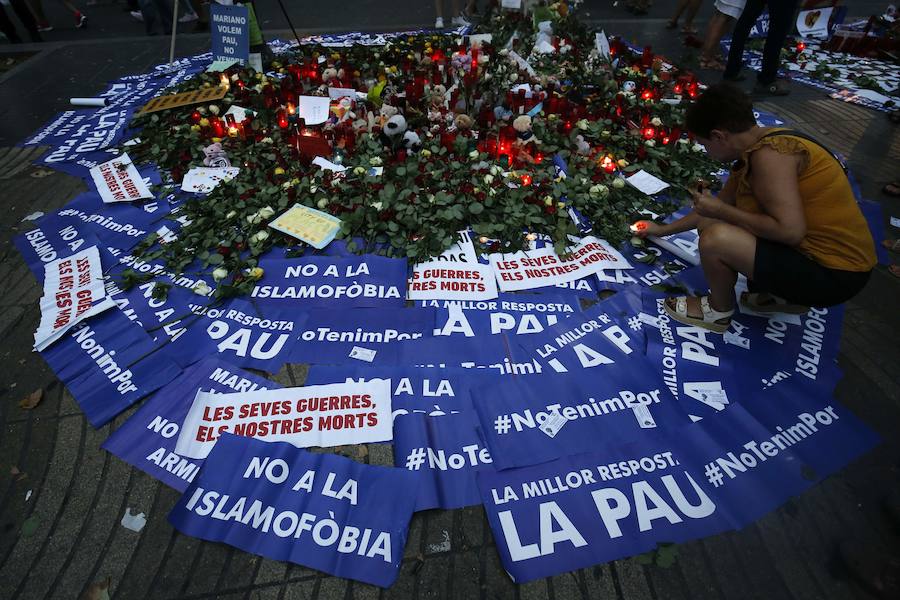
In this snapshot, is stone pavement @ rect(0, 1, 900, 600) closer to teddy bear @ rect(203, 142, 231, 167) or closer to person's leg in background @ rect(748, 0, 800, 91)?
teddy bear @ rect(203, 142, 231, 167)

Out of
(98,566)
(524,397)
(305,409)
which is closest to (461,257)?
(524,397)

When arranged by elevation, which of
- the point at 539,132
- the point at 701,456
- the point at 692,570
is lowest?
the point at 692,570

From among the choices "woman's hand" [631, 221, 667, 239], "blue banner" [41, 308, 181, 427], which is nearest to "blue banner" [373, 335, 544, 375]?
"blue banner" [41, 308, 181, 427]

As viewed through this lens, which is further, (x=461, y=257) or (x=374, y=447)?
(x=461, y=257)

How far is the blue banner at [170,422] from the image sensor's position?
2014mm

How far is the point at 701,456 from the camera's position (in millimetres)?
2014

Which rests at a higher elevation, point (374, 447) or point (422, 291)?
point (422, 291)

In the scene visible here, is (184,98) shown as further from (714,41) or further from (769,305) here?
(714,41)

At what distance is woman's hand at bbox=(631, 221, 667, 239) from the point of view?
9.67ft

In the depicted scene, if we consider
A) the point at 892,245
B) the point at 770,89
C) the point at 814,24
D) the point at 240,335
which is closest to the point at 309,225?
the point at 240,335

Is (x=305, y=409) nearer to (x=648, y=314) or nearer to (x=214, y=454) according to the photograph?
(x=214, y=454)

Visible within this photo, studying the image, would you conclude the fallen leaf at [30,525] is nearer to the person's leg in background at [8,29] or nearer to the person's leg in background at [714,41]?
the person's leg in background at [714,41]

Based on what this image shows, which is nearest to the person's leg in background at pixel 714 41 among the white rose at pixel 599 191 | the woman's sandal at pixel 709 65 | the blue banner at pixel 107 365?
the woman's sandal at pixel 709 65

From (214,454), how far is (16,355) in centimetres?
154
